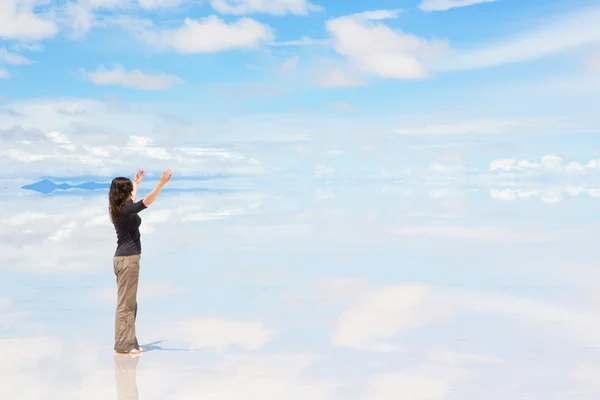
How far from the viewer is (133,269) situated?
35.8ft

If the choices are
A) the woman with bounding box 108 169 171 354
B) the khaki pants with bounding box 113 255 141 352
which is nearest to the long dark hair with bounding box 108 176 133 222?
the woman with bounding box 108 169 171 354

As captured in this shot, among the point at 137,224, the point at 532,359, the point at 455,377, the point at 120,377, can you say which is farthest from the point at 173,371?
the point at 532,359

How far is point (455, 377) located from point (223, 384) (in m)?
2.88

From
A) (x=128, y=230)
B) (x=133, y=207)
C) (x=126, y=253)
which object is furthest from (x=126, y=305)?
(x=133, y=207)

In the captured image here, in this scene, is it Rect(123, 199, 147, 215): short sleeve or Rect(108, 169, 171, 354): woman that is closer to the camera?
Rect(123, 199, 147, 215): short sleeve

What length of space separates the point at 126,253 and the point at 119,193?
33.2 inches

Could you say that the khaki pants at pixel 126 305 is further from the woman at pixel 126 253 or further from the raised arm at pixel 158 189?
the raised arm at pixel 158 189

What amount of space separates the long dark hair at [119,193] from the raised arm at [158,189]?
1.16 feet

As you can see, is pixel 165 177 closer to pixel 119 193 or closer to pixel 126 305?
pixel 119 193

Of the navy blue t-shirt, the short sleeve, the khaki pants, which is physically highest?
the short sleeve

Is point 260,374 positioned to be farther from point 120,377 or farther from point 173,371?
point 120,377

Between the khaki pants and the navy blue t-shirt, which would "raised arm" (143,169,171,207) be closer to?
the navy blue t-shirt

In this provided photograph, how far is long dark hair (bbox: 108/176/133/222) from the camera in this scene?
420 inches

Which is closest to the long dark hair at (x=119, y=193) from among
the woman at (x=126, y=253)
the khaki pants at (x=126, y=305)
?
the woman at (x=126, y=253)
